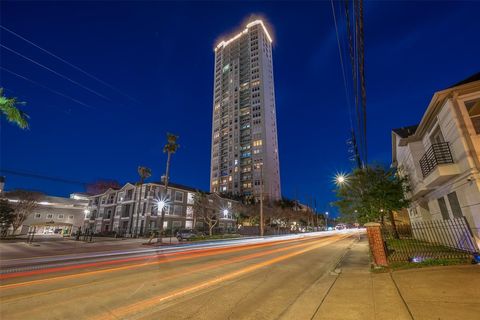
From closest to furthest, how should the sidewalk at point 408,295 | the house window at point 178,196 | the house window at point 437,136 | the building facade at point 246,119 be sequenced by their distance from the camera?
the sidewalk at point 408,295 → the house window at point 437,136 → the house window at point 178,196 → the building facade at point 246,119

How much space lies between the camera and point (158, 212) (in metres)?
46.3

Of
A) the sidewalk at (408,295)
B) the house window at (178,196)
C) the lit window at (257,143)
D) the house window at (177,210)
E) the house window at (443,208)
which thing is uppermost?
the lit window at (257,143)

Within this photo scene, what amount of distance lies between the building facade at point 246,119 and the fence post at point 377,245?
83.7 meters

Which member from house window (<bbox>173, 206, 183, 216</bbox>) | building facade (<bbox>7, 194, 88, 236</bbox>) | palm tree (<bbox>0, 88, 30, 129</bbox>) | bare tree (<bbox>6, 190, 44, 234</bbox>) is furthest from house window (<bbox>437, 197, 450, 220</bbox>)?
building facade (<bbox>7, 194, 88, 236</bbox>)

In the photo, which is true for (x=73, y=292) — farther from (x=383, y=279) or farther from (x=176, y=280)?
(x=383, y=279)

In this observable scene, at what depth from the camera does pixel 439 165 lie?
465 inches

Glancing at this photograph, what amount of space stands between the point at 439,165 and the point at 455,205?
9.74 feet

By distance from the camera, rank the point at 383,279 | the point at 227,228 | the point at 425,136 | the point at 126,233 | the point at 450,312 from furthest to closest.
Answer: the point at 227,228 → the point at 126,233 → the point at 425,136 → the point at 383,279 → the point at 450,312

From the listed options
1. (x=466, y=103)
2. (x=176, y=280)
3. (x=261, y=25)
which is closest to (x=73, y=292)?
(x=176, y=280)

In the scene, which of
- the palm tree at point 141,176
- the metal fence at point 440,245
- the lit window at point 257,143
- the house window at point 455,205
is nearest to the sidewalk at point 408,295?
the metal fence at point 440,245

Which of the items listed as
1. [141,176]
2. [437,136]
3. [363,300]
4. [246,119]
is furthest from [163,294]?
[246,119]

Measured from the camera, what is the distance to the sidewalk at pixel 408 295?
4508 mm

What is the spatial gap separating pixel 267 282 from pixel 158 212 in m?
43.0

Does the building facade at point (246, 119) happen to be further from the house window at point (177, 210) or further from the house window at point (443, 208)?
the house window at point (443, 208)
